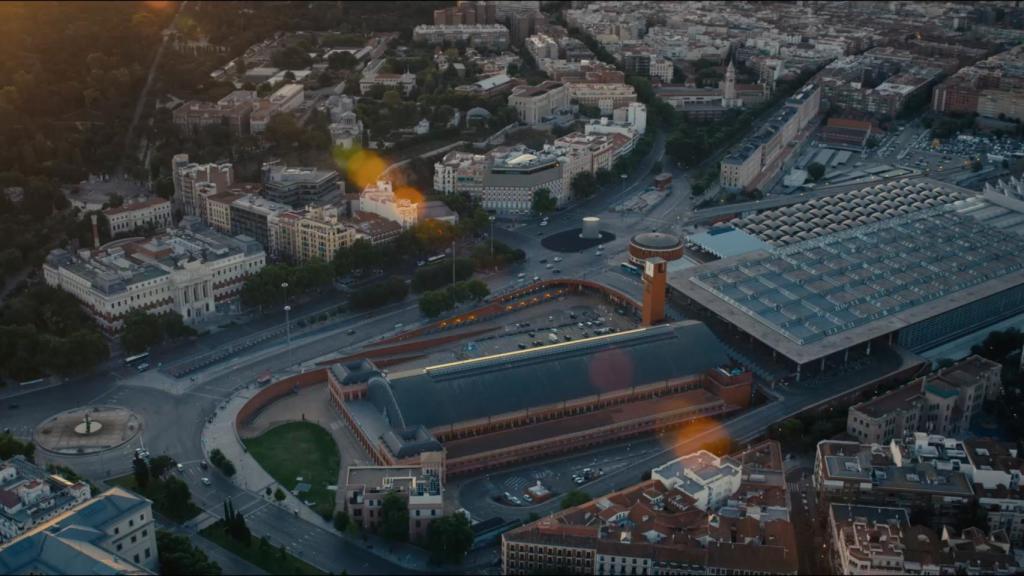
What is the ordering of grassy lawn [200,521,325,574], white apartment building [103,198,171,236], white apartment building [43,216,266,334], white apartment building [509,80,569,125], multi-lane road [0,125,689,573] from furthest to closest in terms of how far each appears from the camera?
1. white apartment building [509,80,569,125]
2. white apartment building [103,198,171,236]
3. white apartment building [43,216,266,334]
4. multi-lane road [0,125,689,573]
5. grassy lawn [200,521,325,574]

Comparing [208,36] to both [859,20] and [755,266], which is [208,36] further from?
[859,20]

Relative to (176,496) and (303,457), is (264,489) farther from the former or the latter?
(176,496)

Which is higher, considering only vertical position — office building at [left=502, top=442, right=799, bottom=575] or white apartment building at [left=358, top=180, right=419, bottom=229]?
white apartment building at [left=358, top=180, right=419, bottom=229]

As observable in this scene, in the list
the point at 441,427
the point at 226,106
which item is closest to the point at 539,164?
the point at 226,106

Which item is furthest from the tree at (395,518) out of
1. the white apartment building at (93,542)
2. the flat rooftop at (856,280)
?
the flat rooftop at (856,280)

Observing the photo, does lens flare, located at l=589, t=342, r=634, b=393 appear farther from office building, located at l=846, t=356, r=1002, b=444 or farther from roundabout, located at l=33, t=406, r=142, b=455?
roundabout, located at l=33, t=406, r=142, b=455

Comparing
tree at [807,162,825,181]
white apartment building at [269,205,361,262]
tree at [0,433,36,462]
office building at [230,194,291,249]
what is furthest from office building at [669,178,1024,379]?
tree at [0,433,36,462]
